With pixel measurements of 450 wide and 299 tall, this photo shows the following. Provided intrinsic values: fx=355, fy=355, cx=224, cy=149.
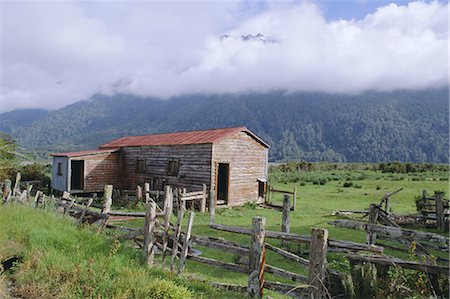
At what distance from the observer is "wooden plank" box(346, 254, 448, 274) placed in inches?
216

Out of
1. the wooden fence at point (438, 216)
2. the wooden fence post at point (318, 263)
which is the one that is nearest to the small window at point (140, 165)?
the wooden fence at point (438, 216)

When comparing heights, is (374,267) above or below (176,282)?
above

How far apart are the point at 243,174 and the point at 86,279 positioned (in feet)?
55.9

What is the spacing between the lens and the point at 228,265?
748cm

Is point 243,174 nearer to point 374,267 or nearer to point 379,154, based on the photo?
point 374,267

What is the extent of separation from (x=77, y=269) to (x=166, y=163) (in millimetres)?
17090

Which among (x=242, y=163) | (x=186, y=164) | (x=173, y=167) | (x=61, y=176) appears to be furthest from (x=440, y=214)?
(x=61, y=176)

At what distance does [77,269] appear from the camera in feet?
20.3

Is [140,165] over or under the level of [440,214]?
over

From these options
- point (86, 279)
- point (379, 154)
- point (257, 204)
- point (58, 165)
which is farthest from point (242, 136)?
point (379, 154)

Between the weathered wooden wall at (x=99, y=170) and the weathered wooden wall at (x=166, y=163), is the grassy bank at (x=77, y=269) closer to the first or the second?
the weathered wooden wall at (x=166, y=163)

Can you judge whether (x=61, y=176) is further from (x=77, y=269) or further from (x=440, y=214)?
(x=440, y=214)

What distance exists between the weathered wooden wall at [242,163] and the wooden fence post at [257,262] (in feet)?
43.9

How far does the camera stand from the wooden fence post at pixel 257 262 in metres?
6.84
